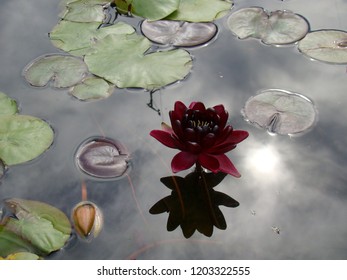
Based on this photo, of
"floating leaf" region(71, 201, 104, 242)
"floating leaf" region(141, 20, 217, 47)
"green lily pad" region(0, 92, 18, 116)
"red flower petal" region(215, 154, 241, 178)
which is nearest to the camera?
"floating leaf" region(71, 201, 104, 242)

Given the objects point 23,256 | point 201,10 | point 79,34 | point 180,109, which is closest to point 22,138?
point 23,256

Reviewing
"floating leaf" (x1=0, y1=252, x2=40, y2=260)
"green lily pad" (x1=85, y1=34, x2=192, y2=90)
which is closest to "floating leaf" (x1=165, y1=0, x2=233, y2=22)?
"green lily pad" (x1=85, y1=34, x2=192, y2=90)

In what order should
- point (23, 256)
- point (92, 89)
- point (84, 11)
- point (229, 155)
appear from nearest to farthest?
1. point (23, 256)
2. point (229, 155)
3. point (92, 89)
4. point (84, 11)

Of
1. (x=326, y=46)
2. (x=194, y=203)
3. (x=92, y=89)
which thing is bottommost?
(x=194, y=203)

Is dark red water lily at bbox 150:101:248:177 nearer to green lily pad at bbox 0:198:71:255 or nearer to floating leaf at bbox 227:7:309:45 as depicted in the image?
green lily pad at bbox 0:198:71:255

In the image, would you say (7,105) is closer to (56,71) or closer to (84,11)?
(56,71)

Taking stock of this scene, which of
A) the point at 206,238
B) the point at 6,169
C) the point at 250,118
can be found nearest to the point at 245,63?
the point at 250,118
